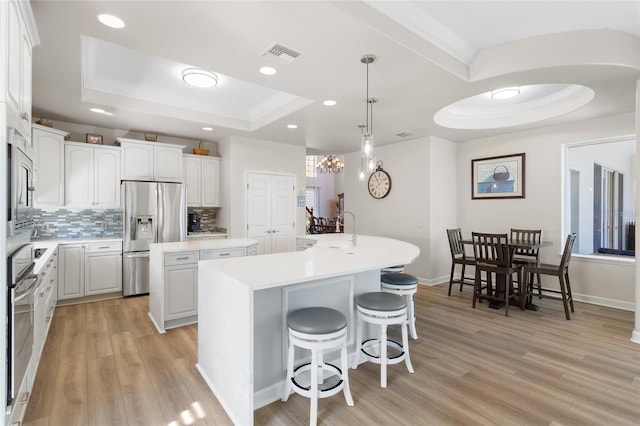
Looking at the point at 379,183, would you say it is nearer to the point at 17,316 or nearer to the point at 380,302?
the point at 380,302

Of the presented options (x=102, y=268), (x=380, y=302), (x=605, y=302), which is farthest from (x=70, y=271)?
(x=605, y=302)

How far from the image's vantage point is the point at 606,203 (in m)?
4.39

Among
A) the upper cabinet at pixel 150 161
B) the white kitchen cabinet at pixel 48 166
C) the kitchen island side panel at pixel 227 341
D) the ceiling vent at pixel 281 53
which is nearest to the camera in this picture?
the kitchen island side panel at pixel 227 341

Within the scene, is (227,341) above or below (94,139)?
below

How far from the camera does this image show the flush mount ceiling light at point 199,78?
11.2 feet

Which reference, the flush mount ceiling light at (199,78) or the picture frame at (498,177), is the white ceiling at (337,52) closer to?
the flush mount ceiling light at (199,78)

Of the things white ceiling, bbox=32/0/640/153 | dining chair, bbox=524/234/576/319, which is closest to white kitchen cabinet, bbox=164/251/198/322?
white ceiling, bbox=32/0/640/153

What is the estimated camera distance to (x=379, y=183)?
6031 mm

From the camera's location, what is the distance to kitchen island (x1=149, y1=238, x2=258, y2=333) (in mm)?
3260

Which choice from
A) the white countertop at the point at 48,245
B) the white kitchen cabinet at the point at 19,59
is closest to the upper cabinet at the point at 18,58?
the white kitchen cabinet at the point at 19,59

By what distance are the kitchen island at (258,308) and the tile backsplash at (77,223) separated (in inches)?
133

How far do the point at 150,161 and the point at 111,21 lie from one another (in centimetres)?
304

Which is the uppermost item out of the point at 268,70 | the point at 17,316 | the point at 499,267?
the point at 268,70

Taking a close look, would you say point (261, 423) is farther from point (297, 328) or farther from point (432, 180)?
point (432, 180)
